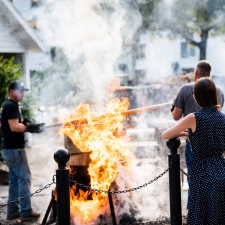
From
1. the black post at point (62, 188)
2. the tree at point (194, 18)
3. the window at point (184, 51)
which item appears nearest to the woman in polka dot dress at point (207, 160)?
the black post at point (62, 188)

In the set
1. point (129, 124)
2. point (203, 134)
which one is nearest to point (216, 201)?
point (203, 134)

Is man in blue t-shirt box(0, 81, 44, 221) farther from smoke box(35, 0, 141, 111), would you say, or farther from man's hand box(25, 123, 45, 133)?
smoke box(35, 0, 141, 111)

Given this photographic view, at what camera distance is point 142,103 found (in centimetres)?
994

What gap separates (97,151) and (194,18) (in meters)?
13.0

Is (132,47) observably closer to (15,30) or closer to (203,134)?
(15,30)

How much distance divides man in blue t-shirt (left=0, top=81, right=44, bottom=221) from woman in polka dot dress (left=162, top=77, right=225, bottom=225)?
2743 mm

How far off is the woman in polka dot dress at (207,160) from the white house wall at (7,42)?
8.56 m

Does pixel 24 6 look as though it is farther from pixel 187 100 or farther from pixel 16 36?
pixel 187 100

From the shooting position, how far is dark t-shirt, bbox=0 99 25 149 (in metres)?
4.48

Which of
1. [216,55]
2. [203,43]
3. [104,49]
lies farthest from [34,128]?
[216,55]

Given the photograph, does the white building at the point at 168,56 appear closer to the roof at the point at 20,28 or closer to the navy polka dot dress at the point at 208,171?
the roof at the point at 20,28

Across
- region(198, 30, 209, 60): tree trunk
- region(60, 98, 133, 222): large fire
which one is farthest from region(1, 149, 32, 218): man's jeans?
region(198, 30, 209, 60): tree trunk

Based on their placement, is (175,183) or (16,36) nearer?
(175,183)

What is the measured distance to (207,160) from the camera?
8.52ft
